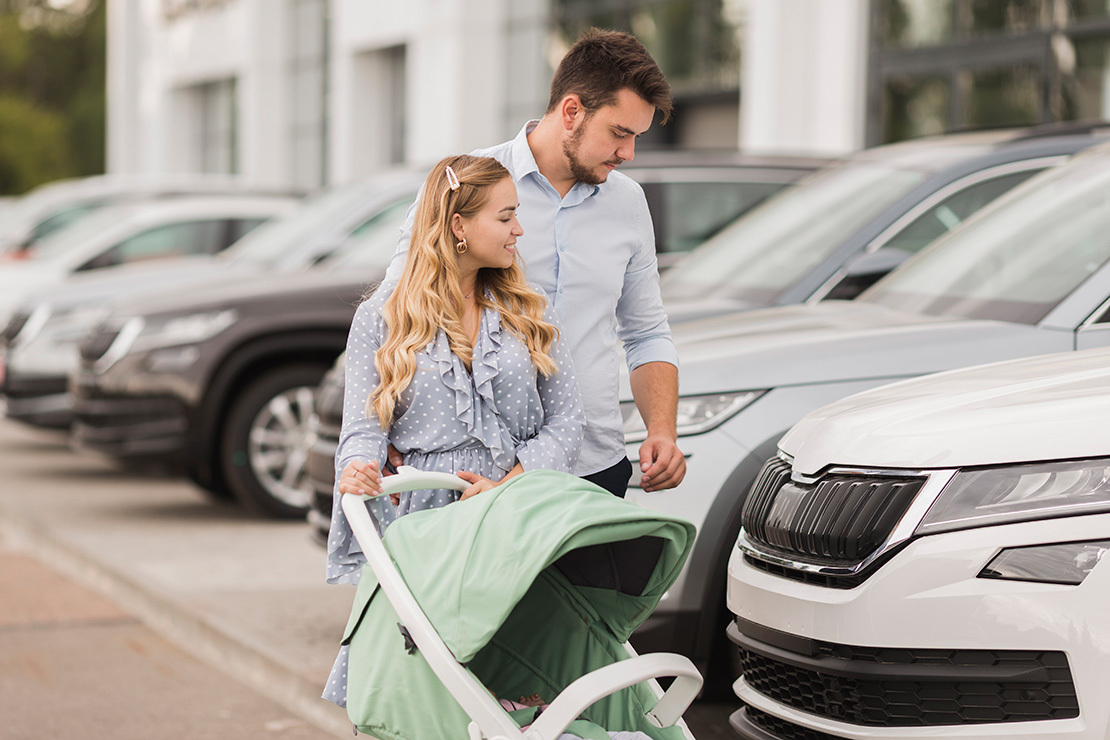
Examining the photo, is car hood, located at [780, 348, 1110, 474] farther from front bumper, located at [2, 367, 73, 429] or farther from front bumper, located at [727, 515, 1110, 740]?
front bumper, located at [2, 367, 73, 429]

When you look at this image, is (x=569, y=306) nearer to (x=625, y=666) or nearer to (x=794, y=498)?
(x=794, y=498)

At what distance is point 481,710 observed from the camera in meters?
2.80

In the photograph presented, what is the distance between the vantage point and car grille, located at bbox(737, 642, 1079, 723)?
2.94 meters

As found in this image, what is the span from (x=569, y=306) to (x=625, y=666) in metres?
0.98

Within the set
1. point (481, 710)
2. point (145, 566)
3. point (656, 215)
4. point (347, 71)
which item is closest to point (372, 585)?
point (481, 710)

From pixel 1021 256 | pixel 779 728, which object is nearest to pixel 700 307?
pixel 1021 256

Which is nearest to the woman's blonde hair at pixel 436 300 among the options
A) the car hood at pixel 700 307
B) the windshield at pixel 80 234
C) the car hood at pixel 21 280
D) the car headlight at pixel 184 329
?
the car hood at pixel 700 307

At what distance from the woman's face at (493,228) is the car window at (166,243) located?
9600 millimetres

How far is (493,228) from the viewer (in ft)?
10.4

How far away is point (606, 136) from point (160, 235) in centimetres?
960

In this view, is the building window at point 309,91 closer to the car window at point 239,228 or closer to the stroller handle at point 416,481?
the car window at point 239,228

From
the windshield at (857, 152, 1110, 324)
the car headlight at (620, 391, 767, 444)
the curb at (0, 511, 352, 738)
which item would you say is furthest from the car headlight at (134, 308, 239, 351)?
the car headlight at (620, 391, 767, 444)

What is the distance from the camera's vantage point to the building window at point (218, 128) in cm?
3250

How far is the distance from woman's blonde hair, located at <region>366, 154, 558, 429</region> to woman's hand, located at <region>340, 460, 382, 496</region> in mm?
129
